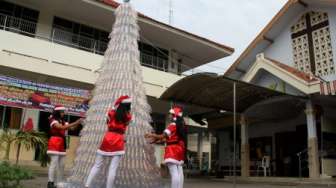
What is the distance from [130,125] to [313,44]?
34.6 feet

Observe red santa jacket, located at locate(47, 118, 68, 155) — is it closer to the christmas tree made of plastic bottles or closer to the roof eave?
the christmas tree made of plastic bottles

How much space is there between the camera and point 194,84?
40.2ft

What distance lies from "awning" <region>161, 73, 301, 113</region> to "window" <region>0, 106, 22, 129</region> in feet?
18.6

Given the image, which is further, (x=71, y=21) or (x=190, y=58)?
(x=190, y=58)

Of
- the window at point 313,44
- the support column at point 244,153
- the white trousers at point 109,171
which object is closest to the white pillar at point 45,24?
the support column at point 244,153

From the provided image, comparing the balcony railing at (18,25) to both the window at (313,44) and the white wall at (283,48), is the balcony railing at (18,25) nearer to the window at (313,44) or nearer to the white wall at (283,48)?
the white wall at (283,48)

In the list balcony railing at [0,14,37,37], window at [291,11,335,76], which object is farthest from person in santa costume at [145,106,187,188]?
balcony railing at [0,14,37,37]

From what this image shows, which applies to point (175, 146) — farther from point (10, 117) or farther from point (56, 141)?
point (10, 117)

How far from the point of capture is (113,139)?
5.24 meters

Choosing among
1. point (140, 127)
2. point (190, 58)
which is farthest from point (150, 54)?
point (140, 127)

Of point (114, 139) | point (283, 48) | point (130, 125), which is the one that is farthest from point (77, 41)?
point (114, 139)

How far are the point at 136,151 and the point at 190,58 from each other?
15185 mm

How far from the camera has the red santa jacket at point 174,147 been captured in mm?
5676

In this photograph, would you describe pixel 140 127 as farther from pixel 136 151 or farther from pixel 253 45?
pixel 253 45
